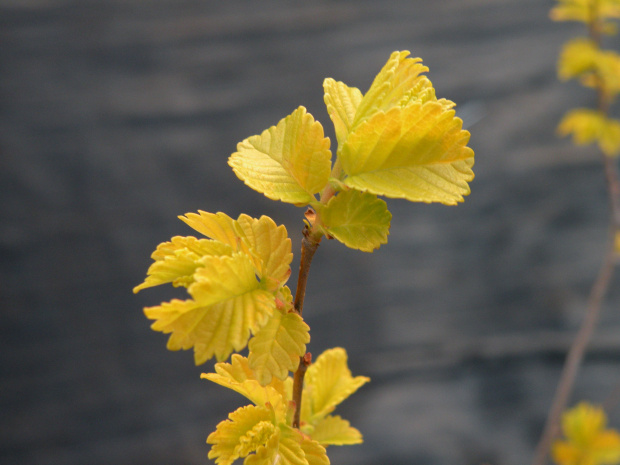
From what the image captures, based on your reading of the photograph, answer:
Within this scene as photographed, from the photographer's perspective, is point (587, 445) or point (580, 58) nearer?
point (580, 58)

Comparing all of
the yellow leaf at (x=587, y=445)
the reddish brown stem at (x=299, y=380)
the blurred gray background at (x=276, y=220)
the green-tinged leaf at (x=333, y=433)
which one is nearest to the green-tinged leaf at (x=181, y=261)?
the reddish brown stem at (x=299, y=380)

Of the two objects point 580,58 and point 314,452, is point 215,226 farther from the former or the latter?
point 580,58

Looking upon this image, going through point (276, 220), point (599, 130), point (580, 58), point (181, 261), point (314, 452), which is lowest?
point (314, 452)

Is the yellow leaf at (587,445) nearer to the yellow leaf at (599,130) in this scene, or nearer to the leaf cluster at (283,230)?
the yellow leaf at (599,130)

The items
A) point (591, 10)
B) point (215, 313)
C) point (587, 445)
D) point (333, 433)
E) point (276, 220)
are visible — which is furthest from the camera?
Answer: point (276, 220)

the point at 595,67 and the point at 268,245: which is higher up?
the point at 595,67

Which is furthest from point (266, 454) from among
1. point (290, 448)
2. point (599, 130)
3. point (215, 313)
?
point (599, 130)
